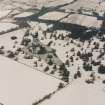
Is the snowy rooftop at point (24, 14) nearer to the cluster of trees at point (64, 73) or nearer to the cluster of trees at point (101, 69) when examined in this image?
the cluster of trees at point (64, 73)

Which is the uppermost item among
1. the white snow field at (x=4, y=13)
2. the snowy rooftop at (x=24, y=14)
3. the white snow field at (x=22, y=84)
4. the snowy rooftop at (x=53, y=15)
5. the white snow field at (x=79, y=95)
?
the white snow field at (x=4, y=13)

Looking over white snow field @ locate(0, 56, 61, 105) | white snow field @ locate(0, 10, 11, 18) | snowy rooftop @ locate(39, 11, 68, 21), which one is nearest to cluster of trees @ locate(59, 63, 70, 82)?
white snow field @ locate(0, 56, 61, 105)

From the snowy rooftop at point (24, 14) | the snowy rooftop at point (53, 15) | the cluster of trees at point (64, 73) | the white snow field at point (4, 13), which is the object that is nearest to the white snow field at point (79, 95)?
the cluster of trees at point (64, 73)

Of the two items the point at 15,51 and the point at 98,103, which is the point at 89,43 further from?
the point at 98,103

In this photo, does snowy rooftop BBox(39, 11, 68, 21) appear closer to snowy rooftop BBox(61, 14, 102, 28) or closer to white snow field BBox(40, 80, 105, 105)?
snowy rooftop BBox(61, 14, 102, 28)

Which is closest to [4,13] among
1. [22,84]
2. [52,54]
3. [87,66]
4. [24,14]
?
[24,14]

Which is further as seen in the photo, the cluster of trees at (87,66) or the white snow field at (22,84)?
the cluster of trees at (87,66)

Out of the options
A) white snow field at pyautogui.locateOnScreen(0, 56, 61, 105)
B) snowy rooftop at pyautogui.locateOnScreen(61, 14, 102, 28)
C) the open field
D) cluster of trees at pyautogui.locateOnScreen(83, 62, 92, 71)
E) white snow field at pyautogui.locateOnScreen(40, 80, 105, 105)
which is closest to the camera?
white snow field at pyautogui.locateOnScreen(40, 80, 105, 105)
